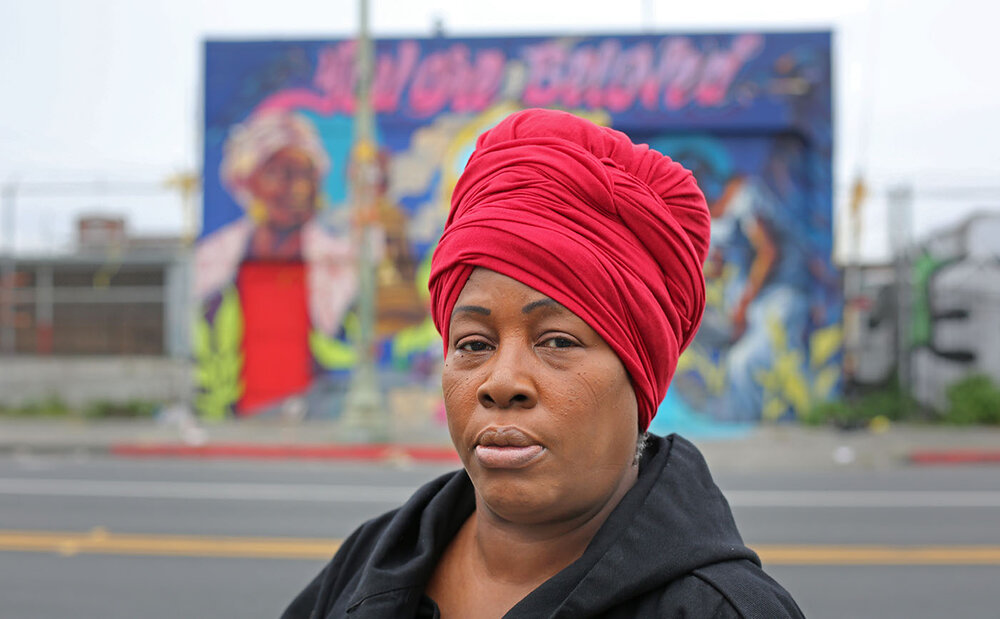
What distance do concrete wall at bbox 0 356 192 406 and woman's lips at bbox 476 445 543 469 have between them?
1581 centimetres

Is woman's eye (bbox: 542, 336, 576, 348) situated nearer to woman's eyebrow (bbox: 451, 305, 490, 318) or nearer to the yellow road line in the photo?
woman's eyebrow (bbox: 451, 305, 490, 318)

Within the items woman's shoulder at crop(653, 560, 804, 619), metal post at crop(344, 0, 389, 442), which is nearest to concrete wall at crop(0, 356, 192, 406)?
metal post at crop(344, 0, 389, 442)

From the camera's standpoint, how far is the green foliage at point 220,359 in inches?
573

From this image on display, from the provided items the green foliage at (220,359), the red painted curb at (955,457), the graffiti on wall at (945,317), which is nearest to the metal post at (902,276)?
the graffiti on wall at (945,317)

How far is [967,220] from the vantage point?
14.9 m

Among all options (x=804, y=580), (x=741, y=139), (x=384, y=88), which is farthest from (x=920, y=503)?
(x=384, y=88)

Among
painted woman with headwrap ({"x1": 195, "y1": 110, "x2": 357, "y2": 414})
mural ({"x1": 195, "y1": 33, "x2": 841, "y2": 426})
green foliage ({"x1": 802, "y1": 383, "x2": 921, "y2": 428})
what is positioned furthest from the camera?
painted woman with headwrap ({"x1": 195, "y1": 110, "x2": 357, "y2": 414})

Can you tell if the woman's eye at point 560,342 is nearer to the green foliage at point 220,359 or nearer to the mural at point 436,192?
the mural at point 436,192

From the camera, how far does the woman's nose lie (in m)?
1.22

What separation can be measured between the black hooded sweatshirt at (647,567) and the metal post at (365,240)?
1091 cm

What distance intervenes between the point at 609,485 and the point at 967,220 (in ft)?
51.5

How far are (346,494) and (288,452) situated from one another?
317 cm

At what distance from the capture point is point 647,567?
1195 millimetres

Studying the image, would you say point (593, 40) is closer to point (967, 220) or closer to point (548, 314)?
point (967, 220)
